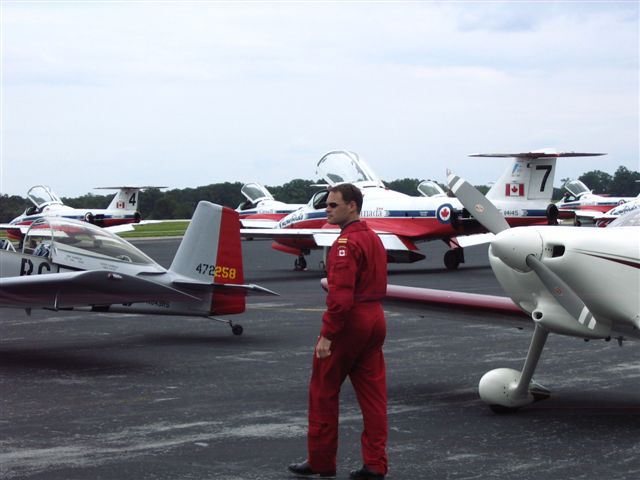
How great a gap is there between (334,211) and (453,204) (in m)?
20.1

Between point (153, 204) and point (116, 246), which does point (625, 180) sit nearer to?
point (153, 204)

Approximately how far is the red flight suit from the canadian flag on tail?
20892 mm

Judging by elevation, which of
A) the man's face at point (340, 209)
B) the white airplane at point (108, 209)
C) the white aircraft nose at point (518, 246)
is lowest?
the white airplane at point (108, 209)

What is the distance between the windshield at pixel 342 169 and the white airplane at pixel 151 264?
47.5 ft

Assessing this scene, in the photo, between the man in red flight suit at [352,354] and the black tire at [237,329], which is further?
the black tire at [237,329]

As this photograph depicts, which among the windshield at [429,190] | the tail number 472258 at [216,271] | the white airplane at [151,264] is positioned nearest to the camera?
the white airplane at [151,264]

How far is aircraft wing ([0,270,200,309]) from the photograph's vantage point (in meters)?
9.97

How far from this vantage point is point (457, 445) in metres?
6.64

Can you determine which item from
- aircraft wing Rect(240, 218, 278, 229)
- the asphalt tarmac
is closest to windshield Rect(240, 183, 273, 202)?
aircraft wing Rect(240, 218, 278, 229)

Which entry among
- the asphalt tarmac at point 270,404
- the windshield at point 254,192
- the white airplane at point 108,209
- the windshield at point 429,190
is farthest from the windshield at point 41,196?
the asphalt tarmac at point 270,404

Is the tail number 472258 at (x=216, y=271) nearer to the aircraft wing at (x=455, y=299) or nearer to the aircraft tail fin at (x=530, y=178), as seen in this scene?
the aircraft wing at (x=455, y=299)

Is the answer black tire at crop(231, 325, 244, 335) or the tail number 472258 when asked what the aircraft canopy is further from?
black tire at crop(231, 325, 244, 335)

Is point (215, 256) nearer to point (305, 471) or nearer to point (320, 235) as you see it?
point (305, 471)

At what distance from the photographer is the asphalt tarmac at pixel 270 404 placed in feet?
20.2
